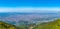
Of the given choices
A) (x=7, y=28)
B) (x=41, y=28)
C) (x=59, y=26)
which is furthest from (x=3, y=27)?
(x=59, y=26)

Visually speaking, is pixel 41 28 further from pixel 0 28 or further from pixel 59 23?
pixel 0 28

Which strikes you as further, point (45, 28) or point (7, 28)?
point (45, 28)

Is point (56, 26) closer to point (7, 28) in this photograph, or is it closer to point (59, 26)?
point (59, 26)

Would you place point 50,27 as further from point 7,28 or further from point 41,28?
point 7,28

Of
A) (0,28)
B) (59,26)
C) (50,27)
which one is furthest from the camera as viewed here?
(50,27)

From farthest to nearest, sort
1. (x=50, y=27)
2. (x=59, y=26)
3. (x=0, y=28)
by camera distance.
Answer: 1. (x=50, y=27)
2. (x=59, y=26)
3. (x=0, y=28)

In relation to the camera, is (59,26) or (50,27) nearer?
(59,26)

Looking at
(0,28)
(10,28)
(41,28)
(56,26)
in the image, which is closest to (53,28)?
(56,26)
